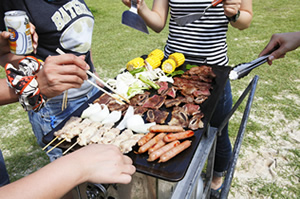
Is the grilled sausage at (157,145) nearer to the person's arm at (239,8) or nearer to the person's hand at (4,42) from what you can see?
the person's hand at (4,42)

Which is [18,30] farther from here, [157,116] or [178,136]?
[178,136]

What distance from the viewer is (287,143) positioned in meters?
4.11

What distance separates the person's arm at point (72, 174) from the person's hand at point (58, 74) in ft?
2.13

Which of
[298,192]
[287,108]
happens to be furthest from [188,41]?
[287,108]

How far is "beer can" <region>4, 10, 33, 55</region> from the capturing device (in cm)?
185

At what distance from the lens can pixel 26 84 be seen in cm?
171

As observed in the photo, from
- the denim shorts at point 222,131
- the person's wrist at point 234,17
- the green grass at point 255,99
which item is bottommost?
the green grass at point 255,99

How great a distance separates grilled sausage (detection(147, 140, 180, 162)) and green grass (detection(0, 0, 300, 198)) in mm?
2173

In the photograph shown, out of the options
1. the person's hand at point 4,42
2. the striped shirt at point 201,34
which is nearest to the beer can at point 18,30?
the person's hand at point 4,42

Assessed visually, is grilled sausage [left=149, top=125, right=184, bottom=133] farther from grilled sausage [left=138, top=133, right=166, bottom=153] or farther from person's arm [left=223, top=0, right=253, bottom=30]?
person's arm [left=223, top=0, right=253, bottom=30]

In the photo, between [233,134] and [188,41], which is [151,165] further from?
[233,134]

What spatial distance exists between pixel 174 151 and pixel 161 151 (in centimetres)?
10

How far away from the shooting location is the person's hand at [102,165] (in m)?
1.27

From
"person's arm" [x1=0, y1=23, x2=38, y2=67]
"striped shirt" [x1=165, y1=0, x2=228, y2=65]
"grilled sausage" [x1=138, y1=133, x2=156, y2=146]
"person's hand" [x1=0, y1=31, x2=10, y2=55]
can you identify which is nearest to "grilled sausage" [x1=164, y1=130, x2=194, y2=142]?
"grilled sausage" [x1=138, y1=133, x2=156, y2=146]
